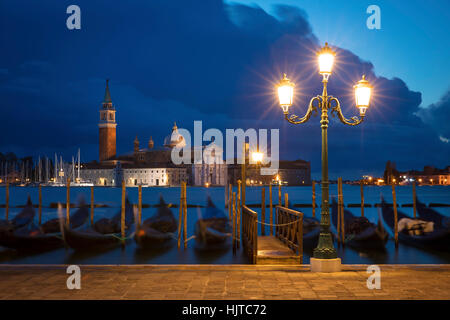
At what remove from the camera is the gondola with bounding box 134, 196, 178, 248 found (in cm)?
1180

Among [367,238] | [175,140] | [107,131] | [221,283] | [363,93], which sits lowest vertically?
[367,238]

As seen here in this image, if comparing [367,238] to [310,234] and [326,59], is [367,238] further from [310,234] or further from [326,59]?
[326,59]

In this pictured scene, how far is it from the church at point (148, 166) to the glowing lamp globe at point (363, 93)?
70.1 metres

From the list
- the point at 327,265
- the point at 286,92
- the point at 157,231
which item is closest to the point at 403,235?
the point at 157,231

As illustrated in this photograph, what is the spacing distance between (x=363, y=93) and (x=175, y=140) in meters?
74.7

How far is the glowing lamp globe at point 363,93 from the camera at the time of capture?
5965mm

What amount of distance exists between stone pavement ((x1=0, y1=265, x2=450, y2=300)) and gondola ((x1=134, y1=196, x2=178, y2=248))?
603 cm

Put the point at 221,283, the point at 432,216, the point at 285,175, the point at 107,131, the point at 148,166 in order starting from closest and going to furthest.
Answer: the point at 221,283
the point at 432,216
the point at 148,166
the point at 107,131
the point at 285,175

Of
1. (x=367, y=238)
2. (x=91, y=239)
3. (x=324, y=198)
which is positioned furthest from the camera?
(x=367, y=238)

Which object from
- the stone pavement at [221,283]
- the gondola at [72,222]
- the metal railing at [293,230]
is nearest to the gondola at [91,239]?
the gondola at [72,222]

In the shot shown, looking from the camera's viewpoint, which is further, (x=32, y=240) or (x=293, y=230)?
(x=32, y=240)

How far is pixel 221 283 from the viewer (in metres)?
4.97

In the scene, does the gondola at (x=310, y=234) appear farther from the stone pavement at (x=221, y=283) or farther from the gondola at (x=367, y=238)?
the stone pavement at (x=221, y=283)
